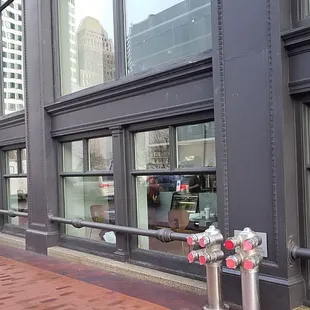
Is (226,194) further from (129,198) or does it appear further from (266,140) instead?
(129,198)

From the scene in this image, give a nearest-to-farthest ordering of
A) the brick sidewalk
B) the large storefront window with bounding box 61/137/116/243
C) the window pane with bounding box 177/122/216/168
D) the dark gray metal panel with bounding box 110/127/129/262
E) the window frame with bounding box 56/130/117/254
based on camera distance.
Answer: the brick sidewalk → the window pane with bounding box 177/122/216/168 → the dark gray metal panel with bounding box 110/127/129/262 → the window frame with bounding box 56/130/117/254 → the large storefront window with bounding box 61/137/116/243

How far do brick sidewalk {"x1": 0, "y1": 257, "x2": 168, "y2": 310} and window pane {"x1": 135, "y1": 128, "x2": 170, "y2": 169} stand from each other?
6.27ft

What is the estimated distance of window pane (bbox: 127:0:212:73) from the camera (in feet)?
18.8

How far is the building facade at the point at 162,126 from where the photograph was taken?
4.34 m

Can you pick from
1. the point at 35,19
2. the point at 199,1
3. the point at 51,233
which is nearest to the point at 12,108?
the point at 35,19

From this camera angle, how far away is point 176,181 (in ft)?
19.7

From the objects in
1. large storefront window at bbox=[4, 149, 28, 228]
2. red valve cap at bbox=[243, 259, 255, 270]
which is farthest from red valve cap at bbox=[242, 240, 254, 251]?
large storefront window at bbox=[4, 149, 28, 228]

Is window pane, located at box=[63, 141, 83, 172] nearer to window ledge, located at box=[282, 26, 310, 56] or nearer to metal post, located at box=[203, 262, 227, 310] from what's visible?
metal post, located at box=[203, 262, 227, 310]

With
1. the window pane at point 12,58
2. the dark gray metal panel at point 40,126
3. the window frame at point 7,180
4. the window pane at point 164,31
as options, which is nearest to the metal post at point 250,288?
the window pane at point 164,31

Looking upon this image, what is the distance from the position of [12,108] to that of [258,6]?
23.7 feet

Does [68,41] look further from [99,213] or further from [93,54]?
[99,213]

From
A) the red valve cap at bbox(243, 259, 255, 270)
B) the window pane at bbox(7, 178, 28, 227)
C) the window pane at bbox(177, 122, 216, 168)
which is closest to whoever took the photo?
the red valve cap at bbox(243, 259, 255, 270)

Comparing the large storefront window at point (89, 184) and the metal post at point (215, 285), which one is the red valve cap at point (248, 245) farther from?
the large storefront window at point (89, 184)

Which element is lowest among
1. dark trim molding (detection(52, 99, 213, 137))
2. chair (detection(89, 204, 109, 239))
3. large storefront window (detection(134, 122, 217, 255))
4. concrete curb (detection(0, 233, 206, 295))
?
concrete curb (detection(0, 233, 206, 295))
